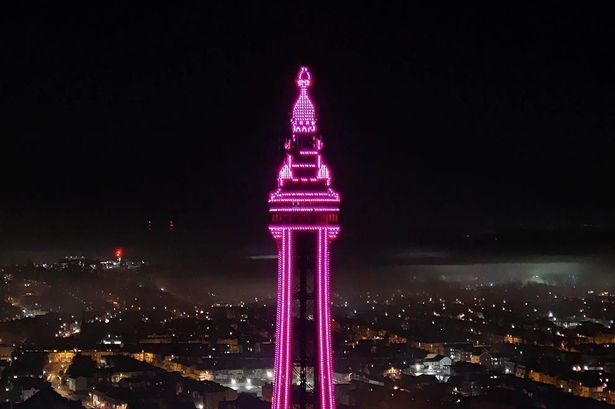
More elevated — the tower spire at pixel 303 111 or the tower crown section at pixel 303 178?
the tower spire at pixel 303 111

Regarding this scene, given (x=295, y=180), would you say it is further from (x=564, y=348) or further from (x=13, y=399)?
(x=564, y=348)

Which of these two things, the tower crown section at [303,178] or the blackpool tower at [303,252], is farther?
the tower crown section at [303,178]

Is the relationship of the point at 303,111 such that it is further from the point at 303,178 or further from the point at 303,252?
the point at 303,252

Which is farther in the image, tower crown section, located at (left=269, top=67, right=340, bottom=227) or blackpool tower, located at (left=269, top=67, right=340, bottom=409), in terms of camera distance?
tower crown section, located at (left=269, top=67, right=340, bottom=227)

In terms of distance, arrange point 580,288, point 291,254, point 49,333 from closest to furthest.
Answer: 1. point 291,254
2. point 49,333
3. point 580,288

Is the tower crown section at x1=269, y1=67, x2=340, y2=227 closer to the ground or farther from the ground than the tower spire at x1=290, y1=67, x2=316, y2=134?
closer to the ground

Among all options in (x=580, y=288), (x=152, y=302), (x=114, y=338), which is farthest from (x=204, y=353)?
(x=580, y=288)
